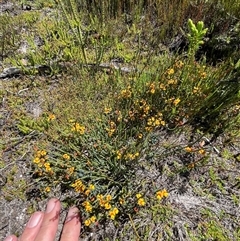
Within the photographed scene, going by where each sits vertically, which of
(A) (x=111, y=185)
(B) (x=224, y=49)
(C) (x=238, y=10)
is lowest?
(A) (x=111, y=185)

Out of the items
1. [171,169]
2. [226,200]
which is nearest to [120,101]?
[171,169]

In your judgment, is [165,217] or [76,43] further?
[76,43]

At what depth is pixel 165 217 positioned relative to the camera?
1.86 meters

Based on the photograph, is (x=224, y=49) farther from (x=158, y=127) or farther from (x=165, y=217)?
(x=165, y=217)

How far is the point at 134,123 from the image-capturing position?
2195 mm

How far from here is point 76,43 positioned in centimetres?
300

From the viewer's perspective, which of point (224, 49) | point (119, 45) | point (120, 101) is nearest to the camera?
point (120, 101)

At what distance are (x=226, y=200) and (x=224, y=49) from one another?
1.52 metres

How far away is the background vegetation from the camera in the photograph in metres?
1.87

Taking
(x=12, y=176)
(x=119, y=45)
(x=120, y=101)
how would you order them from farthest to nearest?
(x=119, y=45) → (x=120, y=101) → (x=12, y=176)

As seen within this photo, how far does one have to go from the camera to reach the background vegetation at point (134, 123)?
187 cm

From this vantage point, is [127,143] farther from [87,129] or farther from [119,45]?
[119,45]

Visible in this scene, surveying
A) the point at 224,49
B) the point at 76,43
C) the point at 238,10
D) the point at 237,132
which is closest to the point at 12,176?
the point at 76,43

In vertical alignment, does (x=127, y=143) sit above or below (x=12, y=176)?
above
